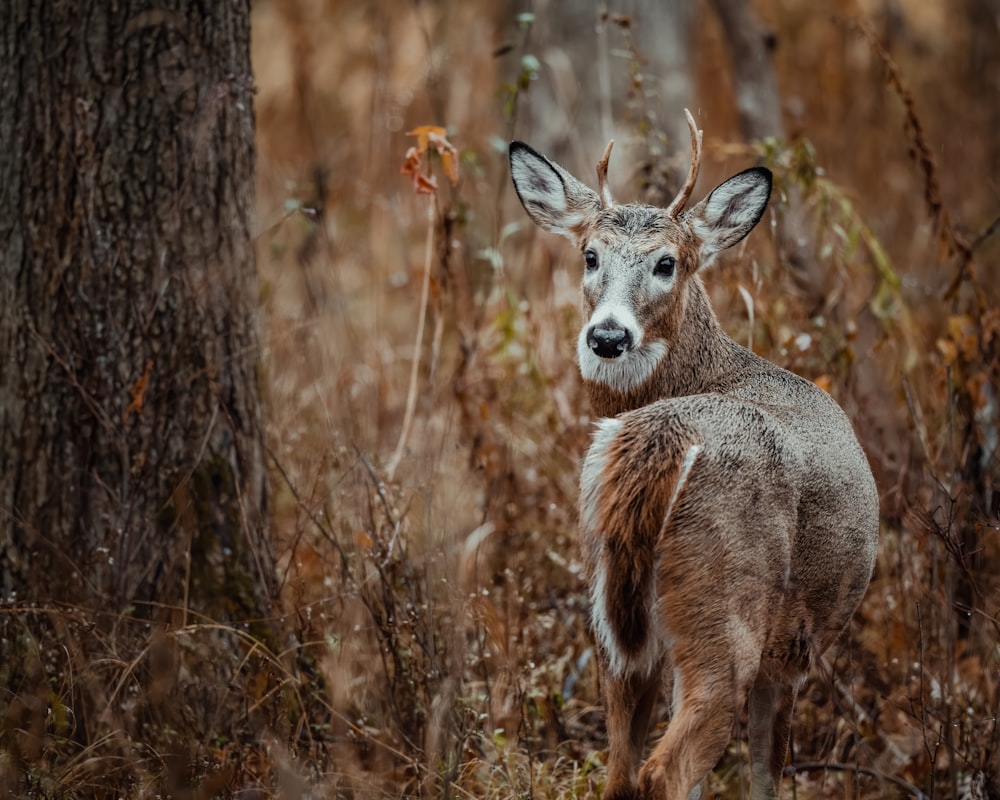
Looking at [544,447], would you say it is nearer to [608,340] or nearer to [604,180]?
[604,180]

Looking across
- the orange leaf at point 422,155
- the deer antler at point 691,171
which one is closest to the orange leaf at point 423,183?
the orange leaf at point 422,155

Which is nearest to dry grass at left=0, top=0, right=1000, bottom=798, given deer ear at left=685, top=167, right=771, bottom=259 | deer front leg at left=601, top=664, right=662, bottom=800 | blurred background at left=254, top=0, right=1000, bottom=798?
blurred background at left=254, top=0, right=1000, bottom=798

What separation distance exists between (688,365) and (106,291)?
1839mm

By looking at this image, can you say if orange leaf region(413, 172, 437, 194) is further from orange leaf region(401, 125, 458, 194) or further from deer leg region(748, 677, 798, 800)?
deer leg region(748, 677, 798, 800)

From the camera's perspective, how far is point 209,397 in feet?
13.4

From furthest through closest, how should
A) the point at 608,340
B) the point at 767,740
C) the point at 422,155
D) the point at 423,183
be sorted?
the point at 422,155 < the point at 423,183 < the point at 767,740 < the point at 608,340

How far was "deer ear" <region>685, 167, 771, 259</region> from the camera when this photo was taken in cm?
371

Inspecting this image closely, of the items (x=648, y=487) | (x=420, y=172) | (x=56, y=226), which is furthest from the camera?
(x=420, y=172)

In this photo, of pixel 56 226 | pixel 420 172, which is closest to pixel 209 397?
pixel 56 226

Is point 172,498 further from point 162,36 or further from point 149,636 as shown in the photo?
point 162,36

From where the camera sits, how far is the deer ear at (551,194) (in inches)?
153

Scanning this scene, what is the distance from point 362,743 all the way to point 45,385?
1.50 m

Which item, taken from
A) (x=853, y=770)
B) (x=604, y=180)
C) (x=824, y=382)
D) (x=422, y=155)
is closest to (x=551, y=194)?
(x=604, y=180)

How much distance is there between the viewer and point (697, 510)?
2846 millimetres
